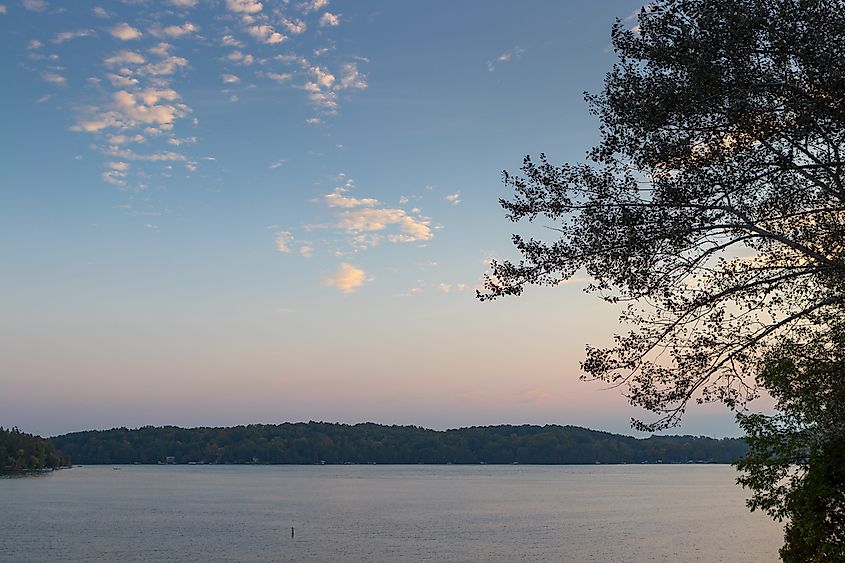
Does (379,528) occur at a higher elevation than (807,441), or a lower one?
lower

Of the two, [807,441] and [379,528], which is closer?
[807,441]

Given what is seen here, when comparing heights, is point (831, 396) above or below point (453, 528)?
above

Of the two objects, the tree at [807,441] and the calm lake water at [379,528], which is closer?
the tree at [807,441]

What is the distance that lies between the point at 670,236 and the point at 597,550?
59129mm

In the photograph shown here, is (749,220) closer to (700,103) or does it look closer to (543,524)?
(700,103)

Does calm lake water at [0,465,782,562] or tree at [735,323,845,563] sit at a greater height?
tree at [735,323,845,563]

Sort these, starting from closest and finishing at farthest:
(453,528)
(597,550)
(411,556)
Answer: (411,556), (597,550), (453,528)

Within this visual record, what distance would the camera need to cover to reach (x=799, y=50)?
1103 cm

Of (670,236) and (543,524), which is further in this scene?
(543,524)

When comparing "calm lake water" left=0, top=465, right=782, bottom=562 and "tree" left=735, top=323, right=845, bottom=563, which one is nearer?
"tree" left=735, top=323, right=845, bottom=563

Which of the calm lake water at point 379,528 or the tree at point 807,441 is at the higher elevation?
the tree at point 807,441

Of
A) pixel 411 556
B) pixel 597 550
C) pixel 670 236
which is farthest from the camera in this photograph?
pixel 597 550

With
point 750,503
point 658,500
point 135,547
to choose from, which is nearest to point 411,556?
point 135,547

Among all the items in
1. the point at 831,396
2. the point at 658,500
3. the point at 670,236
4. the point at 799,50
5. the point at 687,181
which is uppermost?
the point at 799,50
